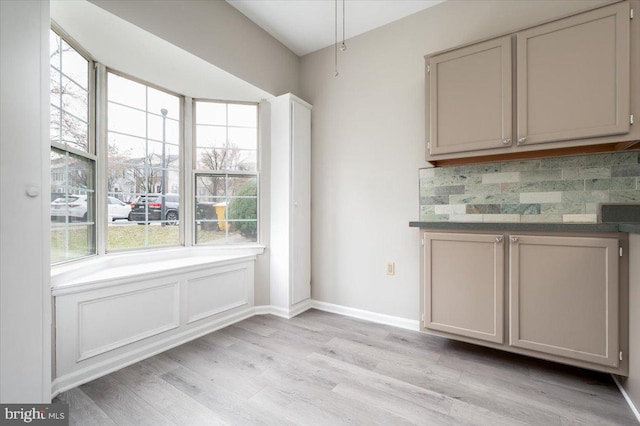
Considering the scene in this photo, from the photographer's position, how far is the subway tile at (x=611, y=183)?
73.1 inches

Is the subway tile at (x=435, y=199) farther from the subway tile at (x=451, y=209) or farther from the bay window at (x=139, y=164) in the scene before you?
the bay window at (x=139, y=164)

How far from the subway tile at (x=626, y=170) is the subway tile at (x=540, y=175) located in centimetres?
28

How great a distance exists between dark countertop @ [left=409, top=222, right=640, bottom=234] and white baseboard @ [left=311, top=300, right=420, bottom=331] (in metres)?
1.04

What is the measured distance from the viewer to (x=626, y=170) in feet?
6.12

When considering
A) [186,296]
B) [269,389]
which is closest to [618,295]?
[269,389]

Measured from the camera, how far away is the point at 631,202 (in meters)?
1.85

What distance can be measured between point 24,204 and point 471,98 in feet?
8.84

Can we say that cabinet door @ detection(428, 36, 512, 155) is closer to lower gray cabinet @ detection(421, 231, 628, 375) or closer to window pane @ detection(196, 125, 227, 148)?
lower gray cabinet @ detection(421, 231, 628, 375)

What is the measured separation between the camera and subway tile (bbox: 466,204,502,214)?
228 cm

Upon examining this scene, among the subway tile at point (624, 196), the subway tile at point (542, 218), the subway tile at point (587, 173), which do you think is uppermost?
the subway tile at point (587, 173)

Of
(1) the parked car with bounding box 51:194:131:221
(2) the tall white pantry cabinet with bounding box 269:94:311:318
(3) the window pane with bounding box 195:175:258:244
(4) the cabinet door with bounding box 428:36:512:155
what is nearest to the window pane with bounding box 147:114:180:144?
(3) the window pane with bounding box 195:175:258:244

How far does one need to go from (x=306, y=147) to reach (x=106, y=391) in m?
2.60

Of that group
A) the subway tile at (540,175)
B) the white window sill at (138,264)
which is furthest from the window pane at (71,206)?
the subway tile at (540,175)

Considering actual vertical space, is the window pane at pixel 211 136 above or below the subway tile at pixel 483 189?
above
